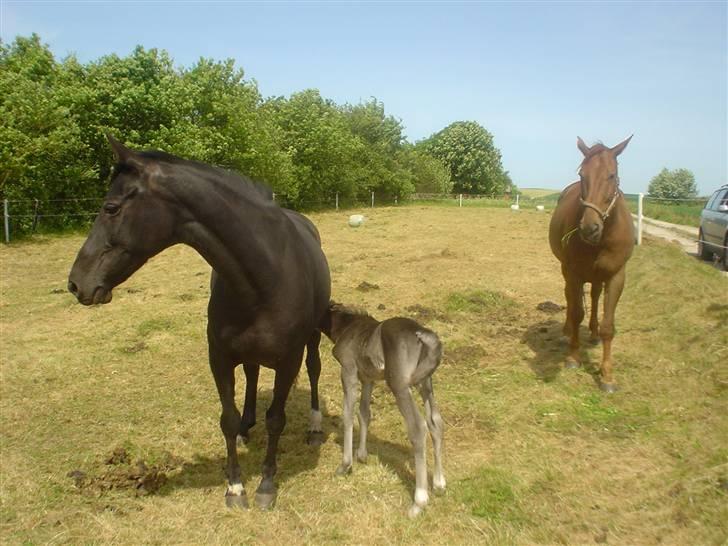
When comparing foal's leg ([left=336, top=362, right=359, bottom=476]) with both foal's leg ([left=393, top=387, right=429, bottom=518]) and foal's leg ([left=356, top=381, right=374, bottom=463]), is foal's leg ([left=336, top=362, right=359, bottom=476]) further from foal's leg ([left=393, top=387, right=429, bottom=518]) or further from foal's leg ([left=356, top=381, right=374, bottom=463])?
foal's leg ([left=393, top=387, right=429, bottom=518])

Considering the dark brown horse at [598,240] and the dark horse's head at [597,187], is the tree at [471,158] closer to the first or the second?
the dark brown horse at [598,240]

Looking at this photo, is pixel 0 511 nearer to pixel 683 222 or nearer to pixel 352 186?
pixel 683 222

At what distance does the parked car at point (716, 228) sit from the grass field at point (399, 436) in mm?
4018

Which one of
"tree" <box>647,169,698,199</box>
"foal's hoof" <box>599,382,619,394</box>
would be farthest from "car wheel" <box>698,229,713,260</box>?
"tree" <box>647,169,698,199</box>

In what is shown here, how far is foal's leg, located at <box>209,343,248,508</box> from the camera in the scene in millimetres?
4023

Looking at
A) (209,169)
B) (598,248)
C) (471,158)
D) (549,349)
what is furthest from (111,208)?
(471,158)

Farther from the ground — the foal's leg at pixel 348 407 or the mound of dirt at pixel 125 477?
the foal's leg at pixel 348 407

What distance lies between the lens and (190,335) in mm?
8367

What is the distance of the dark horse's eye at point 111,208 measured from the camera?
3.26m

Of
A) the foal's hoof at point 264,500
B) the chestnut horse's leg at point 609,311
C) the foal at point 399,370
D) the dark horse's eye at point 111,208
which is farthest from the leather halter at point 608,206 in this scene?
the dark horse's eye at point 111,208

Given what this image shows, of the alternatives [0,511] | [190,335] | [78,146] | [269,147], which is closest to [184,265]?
[190,335]

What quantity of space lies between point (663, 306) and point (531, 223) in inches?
728

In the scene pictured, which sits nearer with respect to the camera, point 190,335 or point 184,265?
point 190,335

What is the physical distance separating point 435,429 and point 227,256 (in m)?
2.12
